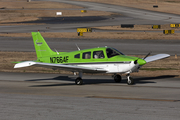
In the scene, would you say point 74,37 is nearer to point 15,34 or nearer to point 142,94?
point 15,34

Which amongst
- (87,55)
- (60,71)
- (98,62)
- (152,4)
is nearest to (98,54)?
(98,62)

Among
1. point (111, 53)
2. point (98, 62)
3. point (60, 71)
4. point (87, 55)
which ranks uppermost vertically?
point (111, 53)

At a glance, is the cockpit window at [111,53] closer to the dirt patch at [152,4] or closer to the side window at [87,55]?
the side window at [87,55]

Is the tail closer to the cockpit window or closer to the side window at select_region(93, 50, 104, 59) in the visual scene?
the side window at select_region(93, 50, 104, 59)

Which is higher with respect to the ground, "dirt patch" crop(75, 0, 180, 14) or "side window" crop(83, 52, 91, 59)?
"dirt patch" crop(75, 0, 180, 14)

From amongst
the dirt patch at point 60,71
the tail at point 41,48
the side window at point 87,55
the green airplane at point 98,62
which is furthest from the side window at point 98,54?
the dirt patch at point 60,71

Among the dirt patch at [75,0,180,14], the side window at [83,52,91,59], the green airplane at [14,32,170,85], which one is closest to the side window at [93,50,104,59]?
the green airplane at [14,32,170,85]

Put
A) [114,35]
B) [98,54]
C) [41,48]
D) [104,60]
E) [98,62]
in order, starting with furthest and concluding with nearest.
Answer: [114,35]
[41,48]
[98,54]
[98,62]
[104,60]

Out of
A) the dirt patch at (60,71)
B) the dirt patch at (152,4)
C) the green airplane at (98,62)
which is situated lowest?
the dirt patch at (60,71)

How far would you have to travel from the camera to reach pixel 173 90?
18047 mm

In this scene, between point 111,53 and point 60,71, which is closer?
point 111,53

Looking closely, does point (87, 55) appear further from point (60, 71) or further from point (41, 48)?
point (60, 71)

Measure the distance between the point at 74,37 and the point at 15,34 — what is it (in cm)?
1256

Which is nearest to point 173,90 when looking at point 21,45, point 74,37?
point 21,45
